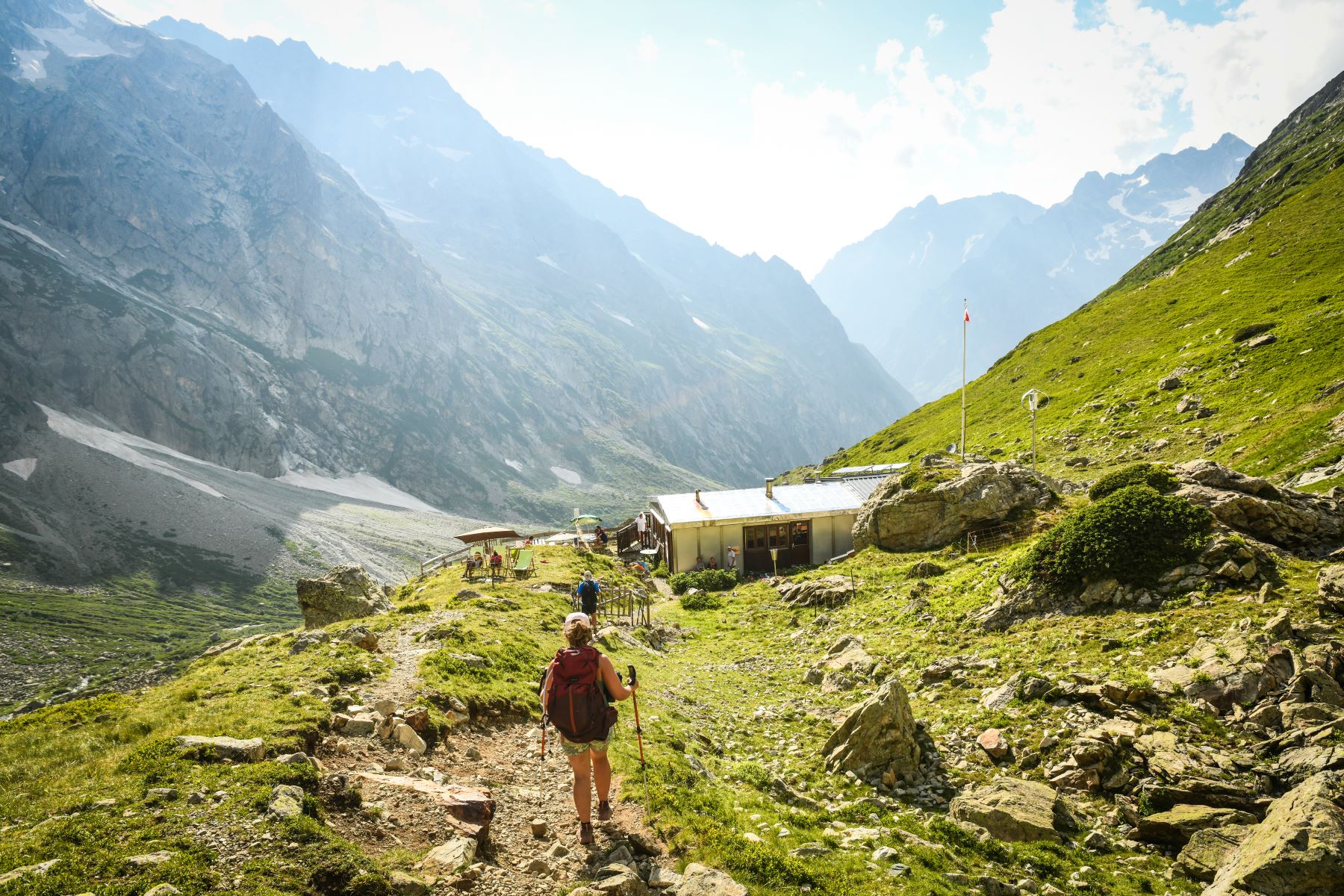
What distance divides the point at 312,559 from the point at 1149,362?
12139cm

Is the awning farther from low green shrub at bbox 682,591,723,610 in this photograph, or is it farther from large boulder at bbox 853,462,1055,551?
large boulder at bbox 853,462,1055,551

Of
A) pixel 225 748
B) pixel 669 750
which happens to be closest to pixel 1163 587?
pixel 669 750

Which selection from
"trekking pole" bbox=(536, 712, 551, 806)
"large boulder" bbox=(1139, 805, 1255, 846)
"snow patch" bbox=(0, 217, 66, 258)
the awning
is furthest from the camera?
"snow patch" bbox=(0, 217, 66, 258)

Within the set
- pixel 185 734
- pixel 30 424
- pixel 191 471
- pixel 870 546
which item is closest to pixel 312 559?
pixel 191 471

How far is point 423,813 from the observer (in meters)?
8.10

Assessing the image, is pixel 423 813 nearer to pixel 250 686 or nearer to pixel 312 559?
pixel 250 686

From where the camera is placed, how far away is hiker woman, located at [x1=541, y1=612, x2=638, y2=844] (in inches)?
318

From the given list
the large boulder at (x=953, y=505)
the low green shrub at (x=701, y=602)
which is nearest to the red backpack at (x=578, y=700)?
the low green shrub at (x=701, y=602)

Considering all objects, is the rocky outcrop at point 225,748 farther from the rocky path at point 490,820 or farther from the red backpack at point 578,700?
the red backpack at point 578,700

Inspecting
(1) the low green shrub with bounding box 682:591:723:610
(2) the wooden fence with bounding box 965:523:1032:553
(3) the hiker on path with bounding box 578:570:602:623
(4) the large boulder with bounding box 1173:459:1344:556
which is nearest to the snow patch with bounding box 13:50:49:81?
(1) the low green shrub with bounding box 682:591:723:610

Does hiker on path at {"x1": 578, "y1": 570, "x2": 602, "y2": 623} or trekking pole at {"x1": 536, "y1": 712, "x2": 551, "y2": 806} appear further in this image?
hiker on path at {"x1": 578, "y1": 570, "x2": 602, "y2": 623}

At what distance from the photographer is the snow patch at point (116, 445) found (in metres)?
119

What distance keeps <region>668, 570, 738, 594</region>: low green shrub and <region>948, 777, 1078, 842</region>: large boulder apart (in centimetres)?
2638

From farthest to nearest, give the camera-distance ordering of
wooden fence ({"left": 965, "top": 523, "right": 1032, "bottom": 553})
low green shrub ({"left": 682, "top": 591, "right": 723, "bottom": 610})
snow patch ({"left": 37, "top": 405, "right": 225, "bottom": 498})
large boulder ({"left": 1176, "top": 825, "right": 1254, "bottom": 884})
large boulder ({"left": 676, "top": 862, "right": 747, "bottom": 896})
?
snow patch ({"left": 37, "top": 405, "right": 225, "bottom": 498})
low green shrub ({"left": 682, "top": 591, "right": 723, "bottom": 610})
wooden fence ({"left": 965, "top": 523, "right": 1032, "bottom": 553})
large boulder ({"left": 1176, "top": 825, "right": 1254, "bottom": 884})
large boulder ({"left": 676, "top": 862, "right": 747, "bottom": 896})
